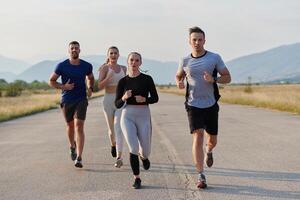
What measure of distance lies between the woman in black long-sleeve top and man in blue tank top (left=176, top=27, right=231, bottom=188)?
1.45ft

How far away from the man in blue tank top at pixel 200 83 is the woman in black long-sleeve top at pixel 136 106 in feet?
1.45

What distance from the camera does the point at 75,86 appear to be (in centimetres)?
852

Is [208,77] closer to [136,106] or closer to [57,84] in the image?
[136,106]

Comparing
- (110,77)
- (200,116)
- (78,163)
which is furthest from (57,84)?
(200,116)

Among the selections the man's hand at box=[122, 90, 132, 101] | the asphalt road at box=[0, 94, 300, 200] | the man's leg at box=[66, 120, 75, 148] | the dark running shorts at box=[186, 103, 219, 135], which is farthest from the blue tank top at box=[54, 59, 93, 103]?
the dark running shorts at box=[186, 103, 219, 135]

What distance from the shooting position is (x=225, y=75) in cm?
665

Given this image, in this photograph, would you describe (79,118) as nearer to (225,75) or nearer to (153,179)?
(153,179)

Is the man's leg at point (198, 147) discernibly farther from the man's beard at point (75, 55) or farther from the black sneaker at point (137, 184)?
the man's beard at point (75, 55)

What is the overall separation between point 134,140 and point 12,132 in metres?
10.6

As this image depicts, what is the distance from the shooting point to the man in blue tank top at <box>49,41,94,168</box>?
333 inches

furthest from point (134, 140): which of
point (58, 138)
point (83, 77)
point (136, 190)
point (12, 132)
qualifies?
point (12, 132)

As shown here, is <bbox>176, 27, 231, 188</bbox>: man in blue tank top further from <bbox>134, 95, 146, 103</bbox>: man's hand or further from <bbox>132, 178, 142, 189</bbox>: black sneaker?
<bbox>132, 178, 142, 189</bbox>: black sneaker

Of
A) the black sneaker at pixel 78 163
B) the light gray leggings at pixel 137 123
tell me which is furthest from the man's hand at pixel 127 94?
the black sneaker at pixel 78 163

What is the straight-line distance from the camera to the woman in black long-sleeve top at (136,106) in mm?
6785
